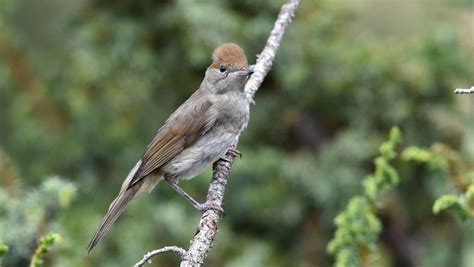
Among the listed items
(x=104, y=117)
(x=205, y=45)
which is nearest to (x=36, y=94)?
(x=104, y=117)

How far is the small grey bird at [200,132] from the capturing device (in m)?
4.96

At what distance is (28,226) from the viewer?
388cm

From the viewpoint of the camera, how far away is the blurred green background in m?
5.90

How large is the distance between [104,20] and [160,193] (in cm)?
154

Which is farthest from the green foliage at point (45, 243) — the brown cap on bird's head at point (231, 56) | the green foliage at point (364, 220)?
the brown cap on bird's head at point (231, 56)

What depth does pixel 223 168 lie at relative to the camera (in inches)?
184

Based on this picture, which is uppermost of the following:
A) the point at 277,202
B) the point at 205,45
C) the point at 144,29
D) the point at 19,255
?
the point at 144,29

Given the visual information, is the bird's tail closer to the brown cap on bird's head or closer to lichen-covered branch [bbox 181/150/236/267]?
lichen-covered branch [bbox 181/150/236/267]

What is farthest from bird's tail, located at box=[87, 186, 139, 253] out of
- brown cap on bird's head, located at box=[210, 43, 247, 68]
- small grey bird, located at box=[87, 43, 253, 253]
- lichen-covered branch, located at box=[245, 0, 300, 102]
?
lichen-covered branch, located at box=[245, 0, 300, 102]

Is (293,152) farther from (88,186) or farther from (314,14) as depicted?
(88,186)

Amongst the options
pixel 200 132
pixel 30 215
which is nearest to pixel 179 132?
pixel 200 132

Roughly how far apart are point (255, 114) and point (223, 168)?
5.43 ft

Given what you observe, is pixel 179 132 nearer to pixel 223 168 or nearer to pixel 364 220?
pixel 223 168

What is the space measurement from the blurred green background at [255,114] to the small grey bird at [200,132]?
59 cm
